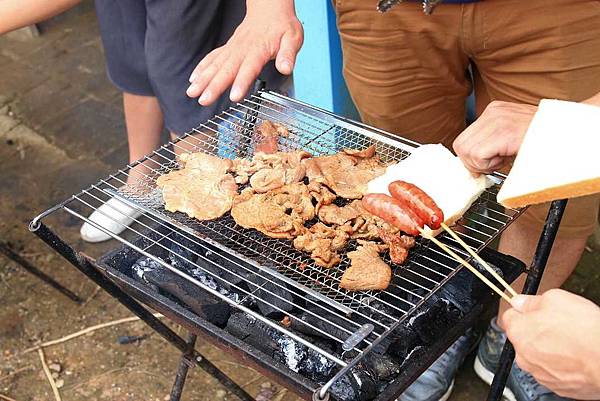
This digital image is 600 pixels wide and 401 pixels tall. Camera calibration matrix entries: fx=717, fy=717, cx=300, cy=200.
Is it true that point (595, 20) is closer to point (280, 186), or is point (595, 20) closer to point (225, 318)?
point (280, 186)

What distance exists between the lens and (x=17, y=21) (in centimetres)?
313

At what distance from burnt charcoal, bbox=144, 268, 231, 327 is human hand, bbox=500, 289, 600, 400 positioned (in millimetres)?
989

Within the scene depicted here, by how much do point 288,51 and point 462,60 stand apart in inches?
32.1

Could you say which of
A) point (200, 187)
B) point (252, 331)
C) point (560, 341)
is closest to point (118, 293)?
point (200, 187)

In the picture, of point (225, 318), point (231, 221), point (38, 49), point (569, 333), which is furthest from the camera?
point (38, 49)

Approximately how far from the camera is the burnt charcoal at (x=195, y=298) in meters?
2.37

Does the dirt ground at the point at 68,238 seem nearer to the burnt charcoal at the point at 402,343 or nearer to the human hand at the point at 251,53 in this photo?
the burnt charcoal at the point at 402,343

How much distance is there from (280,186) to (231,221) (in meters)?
0.22

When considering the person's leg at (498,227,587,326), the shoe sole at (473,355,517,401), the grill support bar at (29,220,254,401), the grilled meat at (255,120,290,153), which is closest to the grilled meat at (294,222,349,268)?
the grilled meat at (255,120,290,153)

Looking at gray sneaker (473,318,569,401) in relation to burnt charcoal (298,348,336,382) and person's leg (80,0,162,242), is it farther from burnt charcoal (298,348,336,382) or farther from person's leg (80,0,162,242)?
person's leg (80,0,162,242)

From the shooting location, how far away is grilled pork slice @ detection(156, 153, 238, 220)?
8.31 feet

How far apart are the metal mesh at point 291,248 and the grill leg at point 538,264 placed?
142 mm

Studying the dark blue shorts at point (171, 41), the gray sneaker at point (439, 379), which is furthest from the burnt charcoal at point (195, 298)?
the dark blue shorts at point (171, 41)

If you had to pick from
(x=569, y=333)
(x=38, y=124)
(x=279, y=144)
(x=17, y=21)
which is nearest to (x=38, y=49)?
(x=38, y=124)
